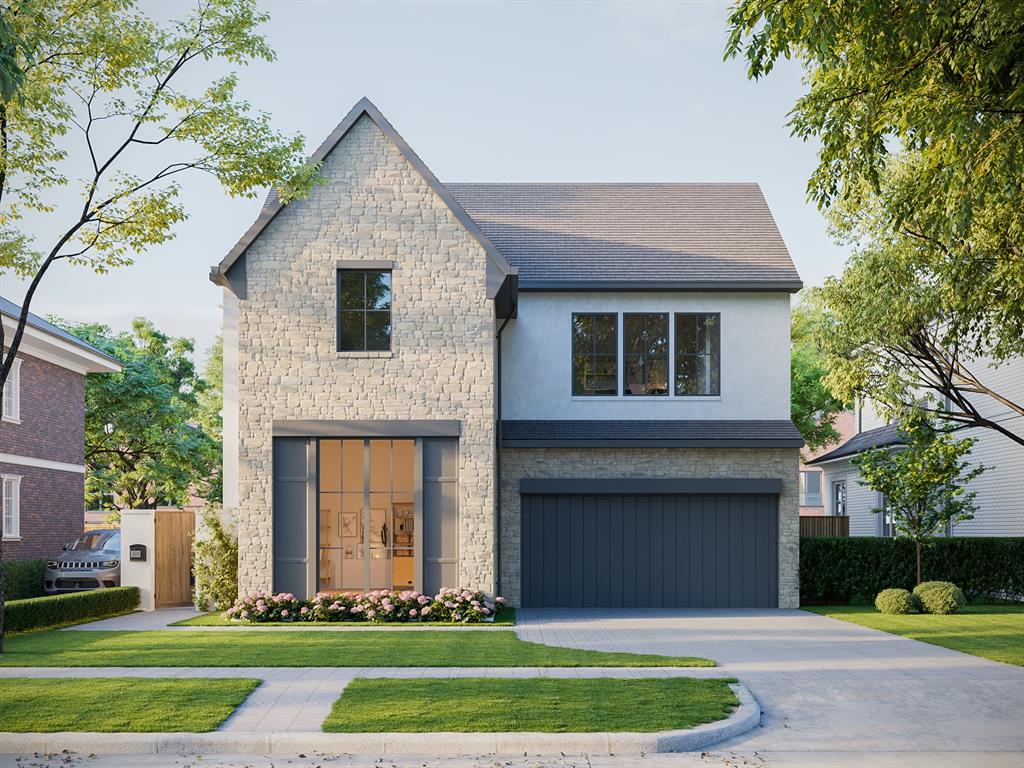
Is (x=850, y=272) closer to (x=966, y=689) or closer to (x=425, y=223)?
(x=425, y=223)

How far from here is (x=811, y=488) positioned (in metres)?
59.9

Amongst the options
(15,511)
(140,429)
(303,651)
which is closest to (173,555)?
(15,511)

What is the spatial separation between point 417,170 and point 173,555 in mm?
9322

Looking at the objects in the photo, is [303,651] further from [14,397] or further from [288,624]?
[14,397]

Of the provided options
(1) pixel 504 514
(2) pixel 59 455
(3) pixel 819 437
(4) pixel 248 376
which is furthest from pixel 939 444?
(3) pixel 819 437

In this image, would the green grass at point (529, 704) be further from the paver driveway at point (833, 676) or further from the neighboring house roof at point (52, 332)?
the neighboring house roof at point (52, 332)

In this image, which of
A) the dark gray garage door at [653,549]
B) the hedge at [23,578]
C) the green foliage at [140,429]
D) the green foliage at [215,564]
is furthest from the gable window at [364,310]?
the green foliage at [140,429]

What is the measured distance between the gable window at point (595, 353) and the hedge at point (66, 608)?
31.9ft

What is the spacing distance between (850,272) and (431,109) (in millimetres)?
8260

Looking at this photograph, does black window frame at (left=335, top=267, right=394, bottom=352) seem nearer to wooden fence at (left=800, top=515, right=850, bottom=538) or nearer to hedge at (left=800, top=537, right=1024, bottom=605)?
hedge at (left=800, top=537, right=1024, bottom=605)

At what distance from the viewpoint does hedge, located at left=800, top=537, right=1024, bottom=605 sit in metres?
23.1

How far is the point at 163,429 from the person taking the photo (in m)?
38.0

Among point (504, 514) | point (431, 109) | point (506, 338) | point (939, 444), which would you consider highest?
point (431, 109)

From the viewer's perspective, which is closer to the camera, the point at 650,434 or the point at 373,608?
the point at 373,608
